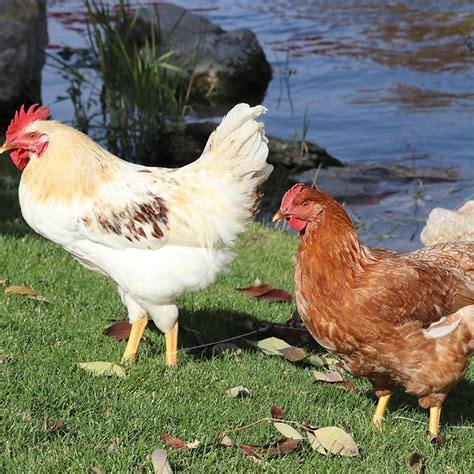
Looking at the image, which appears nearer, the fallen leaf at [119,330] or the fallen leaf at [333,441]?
the fallen leaf at [333,441]

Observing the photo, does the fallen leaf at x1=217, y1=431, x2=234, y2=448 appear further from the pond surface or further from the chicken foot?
the pond surface

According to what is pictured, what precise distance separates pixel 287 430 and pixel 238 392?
1.86 feet

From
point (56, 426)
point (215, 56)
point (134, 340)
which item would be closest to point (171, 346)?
point (134, 340)

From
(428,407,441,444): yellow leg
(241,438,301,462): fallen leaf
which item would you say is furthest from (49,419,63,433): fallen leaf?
(428,407,441,444): yellow leg

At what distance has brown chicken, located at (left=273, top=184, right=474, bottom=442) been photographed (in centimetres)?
466

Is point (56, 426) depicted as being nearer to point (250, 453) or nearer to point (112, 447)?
point (112, 447)

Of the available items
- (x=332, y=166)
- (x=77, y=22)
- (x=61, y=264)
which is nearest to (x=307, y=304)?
(x=61, y=264)

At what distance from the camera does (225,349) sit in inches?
230

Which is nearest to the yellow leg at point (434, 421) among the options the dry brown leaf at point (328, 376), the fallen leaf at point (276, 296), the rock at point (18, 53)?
the dry brown leaf at point (328, 376)

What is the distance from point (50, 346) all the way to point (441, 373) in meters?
2.39

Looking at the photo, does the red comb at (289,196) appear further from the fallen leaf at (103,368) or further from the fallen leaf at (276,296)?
the fallen leaf at (276,296)

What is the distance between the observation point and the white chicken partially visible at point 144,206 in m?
5.29

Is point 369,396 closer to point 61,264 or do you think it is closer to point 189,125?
point 61,264

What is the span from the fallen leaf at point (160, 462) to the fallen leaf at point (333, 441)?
837 millimetres
